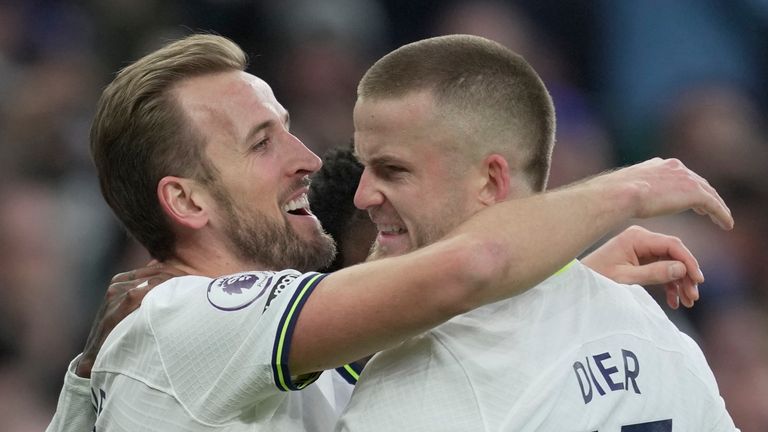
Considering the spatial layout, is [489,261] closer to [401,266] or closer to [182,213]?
[401,266]

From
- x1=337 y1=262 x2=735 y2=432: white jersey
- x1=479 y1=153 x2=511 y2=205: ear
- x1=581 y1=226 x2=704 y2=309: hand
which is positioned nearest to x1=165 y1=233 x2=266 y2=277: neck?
x1=337 y1=262 x2=735 y2=432: white jersey

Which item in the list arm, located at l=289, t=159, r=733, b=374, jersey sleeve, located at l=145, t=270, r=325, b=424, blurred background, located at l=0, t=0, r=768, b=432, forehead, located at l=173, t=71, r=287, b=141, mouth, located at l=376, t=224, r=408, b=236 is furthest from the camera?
blurred background, located at l=0, t=0, r=768, b=432

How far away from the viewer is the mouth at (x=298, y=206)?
401 centimetres

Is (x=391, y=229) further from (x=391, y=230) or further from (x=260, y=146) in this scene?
(x=260, y=146)

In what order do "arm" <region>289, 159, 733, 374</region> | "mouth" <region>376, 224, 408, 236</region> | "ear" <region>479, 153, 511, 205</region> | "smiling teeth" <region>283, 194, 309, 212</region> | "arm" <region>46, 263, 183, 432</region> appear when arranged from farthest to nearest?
"smiling teeth" <region>283, 194, 309, 212</region> < "arm" <region>46, 263, 183, 432</region> < "mouth" <region>376, 224, 408, 236</region> < "ear" <region>479, 153, 511, 205</region> < "arm" <region>289, 159, 733, 374</region>

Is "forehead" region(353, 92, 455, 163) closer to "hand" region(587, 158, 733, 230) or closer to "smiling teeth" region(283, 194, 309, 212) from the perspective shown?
"hand" region(587, 158, 733, 230)

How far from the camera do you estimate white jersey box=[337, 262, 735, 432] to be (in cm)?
292

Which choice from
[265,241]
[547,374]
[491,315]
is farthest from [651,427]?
[265,241]

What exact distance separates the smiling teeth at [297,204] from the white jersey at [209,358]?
0.76m

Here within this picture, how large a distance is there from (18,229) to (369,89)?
13.1ft

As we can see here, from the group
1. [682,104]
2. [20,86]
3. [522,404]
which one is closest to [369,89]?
[522,404]

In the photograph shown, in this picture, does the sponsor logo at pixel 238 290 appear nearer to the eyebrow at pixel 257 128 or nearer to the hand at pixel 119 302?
the hand at pixel 119 302

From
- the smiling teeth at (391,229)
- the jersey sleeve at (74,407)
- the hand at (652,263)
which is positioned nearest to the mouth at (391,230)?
the smiling teeth at (391,229)

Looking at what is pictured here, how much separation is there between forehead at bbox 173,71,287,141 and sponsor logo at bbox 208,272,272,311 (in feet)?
2.74
